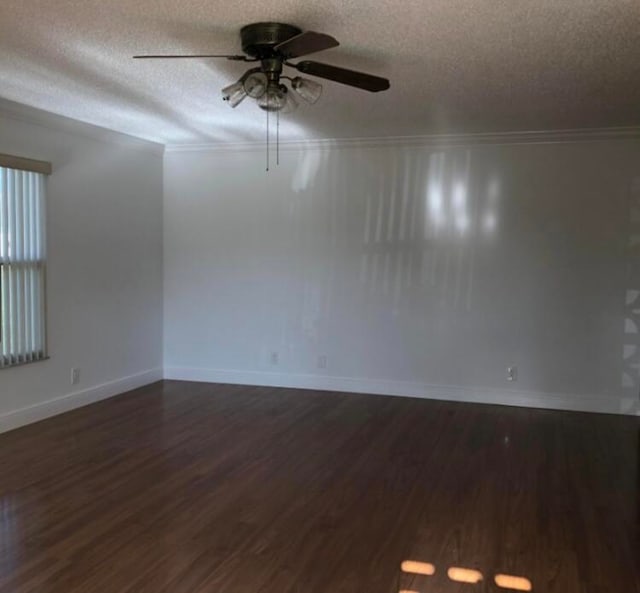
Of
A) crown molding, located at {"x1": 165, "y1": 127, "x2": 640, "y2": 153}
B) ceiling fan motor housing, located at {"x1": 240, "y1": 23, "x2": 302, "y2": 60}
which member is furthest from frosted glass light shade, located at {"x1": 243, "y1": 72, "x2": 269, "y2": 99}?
crown molding, located at {"x1": 165, "y1": 127, "x2": 640, "y2": 153}

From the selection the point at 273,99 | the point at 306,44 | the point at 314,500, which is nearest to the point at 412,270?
the point at 314,500

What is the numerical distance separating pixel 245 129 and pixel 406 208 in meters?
1.59

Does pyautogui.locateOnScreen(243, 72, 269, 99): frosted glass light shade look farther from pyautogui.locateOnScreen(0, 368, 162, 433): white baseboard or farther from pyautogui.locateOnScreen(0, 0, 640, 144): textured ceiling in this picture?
pyautogui.locateOnScreen(0, 368, 162, 433): white baseboard

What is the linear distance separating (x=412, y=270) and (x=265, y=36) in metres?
3.15

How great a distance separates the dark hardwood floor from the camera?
260 cm

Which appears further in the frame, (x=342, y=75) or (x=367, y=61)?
(x=367, y=61)

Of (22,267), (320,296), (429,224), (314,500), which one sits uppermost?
(429,224)

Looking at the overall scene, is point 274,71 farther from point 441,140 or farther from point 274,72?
point 441,140

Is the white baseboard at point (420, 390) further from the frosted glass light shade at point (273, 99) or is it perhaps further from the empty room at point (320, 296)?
the frosted glass light shade at point (273, 99)

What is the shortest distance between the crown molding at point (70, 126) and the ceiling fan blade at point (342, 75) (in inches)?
99.7

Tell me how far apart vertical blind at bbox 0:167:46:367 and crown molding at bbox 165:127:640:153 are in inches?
72.9

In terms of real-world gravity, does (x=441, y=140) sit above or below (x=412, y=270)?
above

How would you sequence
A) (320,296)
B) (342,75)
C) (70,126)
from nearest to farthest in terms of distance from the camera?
(342,75), (70,126), (320,296)

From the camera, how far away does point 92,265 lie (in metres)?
5.21
